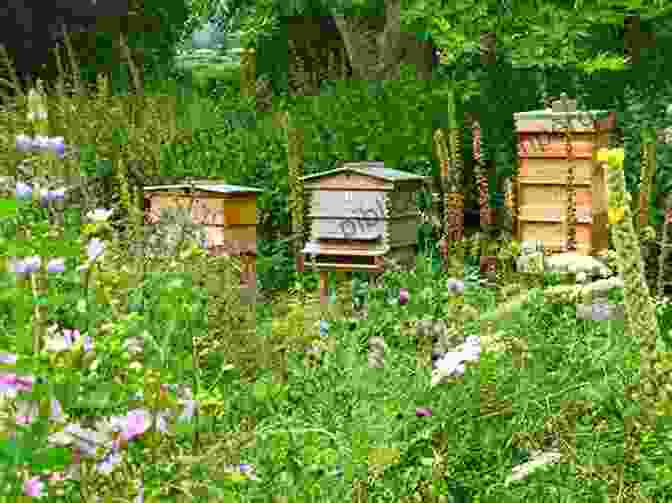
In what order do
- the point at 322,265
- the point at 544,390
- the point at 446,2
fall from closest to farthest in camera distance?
1. the point at 544,390
2. the point at 322,265
3. the point at 446,2

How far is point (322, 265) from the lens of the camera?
768 cm

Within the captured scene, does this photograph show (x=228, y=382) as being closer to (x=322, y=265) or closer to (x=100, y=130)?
(x=322, y=265)

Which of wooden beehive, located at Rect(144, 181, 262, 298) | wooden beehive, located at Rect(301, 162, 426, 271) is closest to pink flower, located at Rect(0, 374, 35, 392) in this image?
wooden beehive, located at Rect(144, 181, 262, 298)

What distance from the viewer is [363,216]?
7.53 metres

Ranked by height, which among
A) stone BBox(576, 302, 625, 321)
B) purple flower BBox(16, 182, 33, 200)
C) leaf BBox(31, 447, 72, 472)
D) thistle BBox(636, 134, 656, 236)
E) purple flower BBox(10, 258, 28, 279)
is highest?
purple flower BBox(16, 182, 33, 200)

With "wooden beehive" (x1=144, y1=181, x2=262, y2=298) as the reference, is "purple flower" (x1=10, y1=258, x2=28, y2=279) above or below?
above

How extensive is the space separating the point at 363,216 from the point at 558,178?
125 centimetres

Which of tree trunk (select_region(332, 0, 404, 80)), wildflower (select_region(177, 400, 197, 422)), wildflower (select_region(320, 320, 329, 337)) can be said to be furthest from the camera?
tree trunk (select_region(332, 0, 404, 80))

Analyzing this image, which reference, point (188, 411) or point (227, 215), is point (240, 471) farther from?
point (227, 215)

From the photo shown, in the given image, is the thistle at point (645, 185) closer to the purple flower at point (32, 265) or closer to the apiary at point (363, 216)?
the apiary at point (363, 216)

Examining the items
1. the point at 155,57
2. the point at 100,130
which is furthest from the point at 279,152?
the point at 155,57

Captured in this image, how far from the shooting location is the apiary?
24.3ft

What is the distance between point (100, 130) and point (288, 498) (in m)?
6.61

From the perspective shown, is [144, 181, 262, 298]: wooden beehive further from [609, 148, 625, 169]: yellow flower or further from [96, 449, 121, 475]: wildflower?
[609, 148, 625, 169]: yellow flower
